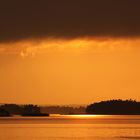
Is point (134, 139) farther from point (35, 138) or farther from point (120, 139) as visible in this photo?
point (35, 138)

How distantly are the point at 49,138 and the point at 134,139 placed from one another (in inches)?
704

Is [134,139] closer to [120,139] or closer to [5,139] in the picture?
[120,139]

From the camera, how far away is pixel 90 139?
483ft

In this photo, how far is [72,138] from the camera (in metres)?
152

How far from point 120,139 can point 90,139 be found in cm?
585

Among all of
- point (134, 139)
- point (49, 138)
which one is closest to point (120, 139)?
point (134, 139)

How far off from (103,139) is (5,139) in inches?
743

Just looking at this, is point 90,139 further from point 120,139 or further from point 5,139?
point 5,139

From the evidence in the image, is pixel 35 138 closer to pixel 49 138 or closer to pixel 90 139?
pixel 49 138

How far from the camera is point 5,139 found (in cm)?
14925

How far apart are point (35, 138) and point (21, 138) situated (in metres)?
2.99

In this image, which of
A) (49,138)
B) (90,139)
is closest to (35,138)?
(49,138)

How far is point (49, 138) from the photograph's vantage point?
153 m

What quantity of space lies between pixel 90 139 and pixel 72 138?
6.15m
